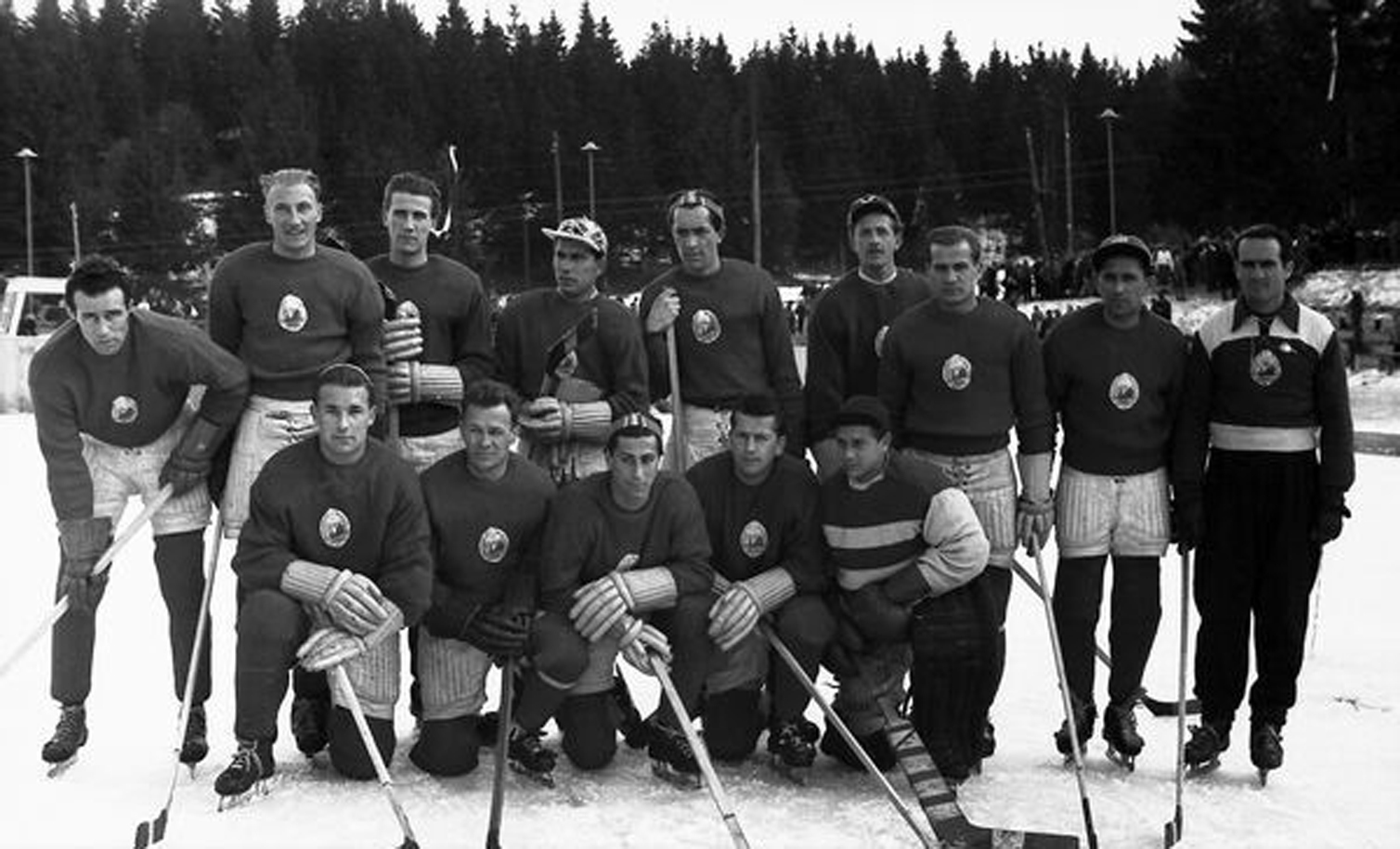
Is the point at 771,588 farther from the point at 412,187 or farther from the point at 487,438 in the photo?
the point at 412,187

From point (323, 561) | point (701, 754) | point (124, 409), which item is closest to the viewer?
point (701, 754)

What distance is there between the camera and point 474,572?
461 cm

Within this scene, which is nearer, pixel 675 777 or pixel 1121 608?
pixel 675 777

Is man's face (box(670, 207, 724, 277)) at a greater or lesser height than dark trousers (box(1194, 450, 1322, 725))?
greater

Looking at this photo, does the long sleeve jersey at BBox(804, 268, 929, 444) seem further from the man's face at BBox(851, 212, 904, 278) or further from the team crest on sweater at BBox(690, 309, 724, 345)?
the team crest on sweater at BBox(690, 309, 724, 345)

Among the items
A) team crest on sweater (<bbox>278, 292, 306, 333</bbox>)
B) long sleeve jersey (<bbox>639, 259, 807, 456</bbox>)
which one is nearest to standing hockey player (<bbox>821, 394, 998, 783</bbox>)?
long sleeve jersey (<bbox>639, 259, 807, 456</bbox>)

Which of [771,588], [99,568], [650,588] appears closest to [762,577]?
[771,588]

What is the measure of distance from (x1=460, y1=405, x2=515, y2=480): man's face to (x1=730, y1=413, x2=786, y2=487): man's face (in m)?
0.76

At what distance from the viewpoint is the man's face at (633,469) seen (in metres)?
4.46

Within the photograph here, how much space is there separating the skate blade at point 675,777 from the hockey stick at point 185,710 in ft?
5.02

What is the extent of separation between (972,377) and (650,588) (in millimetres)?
1357

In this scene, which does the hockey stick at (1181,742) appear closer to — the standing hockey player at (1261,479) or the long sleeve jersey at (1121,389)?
the standing hockey player at (1261,479)

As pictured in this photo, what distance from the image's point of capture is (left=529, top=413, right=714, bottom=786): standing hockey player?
4.41m

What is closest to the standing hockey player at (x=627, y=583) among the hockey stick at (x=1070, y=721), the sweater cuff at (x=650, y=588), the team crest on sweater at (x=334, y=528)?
the sweater cuff at (x=650, y=588)
